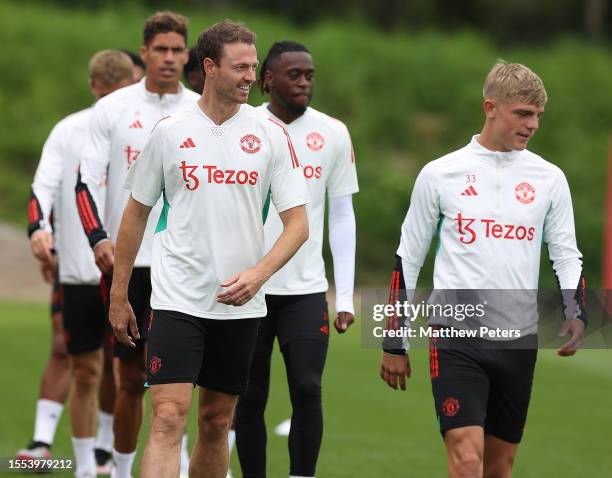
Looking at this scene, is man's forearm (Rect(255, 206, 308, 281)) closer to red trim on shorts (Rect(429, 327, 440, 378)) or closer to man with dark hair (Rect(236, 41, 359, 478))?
red trim on shorts (Rect(429, 327, 440, 378))

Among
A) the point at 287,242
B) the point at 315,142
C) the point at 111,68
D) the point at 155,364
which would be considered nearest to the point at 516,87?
the point at 287,242

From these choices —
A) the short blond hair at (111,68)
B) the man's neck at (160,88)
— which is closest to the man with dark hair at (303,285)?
the man's neck at (160,88)

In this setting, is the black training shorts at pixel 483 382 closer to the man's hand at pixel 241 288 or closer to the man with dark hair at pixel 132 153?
the man's hand at pixel 241 288

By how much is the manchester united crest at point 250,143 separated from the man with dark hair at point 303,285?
1.31m

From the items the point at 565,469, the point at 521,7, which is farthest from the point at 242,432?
the point at 521,7

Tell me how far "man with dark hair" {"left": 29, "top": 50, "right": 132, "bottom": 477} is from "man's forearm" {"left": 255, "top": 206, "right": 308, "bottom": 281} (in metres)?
2.57

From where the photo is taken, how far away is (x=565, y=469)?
1043 cm

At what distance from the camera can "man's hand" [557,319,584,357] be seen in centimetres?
674

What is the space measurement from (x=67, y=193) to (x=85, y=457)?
1.79 meters

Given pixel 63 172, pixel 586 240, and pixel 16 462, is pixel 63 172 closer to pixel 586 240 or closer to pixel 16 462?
pixel 16 462

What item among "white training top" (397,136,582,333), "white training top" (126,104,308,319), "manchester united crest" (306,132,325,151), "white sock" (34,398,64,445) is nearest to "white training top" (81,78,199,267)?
"manchester united crest" (306,132,325,151)

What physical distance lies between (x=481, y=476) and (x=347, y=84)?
1225 inches

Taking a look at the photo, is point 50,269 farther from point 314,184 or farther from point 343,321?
point 343,321

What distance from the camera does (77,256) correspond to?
9344 mm
